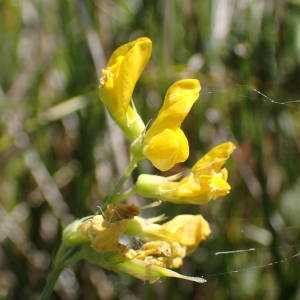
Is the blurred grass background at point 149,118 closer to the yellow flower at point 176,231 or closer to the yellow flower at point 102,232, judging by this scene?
the yellow flower at point 176,231

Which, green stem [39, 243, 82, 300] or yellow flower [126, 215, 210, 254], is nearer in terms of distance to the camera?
green stem [39, 243, 82, 300]

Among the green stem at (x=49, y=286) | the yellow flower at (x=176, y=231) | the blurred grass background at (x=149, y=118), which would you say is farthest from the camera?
the blurred grass background at (x=149, y=118)

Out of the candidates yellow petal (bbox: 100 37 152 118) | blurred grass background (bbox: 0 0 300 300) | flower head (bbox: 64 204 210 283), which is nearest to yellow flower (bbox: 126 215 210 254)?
flower head (bbox: 64 204 210 283)

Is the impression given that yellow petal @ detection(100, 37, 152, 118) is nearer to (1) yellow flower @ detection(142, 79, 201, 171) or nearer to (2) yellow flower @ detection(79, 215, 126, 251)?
(1) yellow flower @ detection(142, 79, 201, 171)

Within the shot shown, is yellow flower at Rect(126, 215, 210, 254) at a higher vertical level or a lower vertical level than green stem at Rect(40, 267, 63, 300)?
lower

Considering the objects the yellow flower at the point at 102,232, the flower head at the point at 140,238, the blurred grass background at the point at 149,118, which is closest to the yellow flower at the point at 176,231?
the flower head at the point at 140,238

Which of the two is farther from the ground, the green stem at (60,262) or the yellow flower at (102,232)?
the yellow flower at (102,232)

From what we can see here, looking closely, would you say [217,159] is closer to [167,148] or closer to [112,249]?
[167,148]

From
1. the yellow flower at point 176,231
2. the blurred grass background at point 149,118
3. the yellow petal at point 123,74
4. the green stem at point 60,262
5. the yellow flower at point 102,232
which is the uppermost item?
the yellow petal at point 123,74

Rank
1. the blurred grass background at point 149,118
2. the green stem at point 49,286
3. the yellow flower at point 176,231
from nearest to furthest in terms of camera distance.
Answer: the green stem at point 49,286, the yellow flower at point 176,231, the blurred grass background at point 149,118
